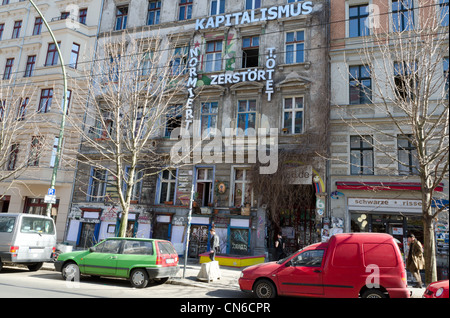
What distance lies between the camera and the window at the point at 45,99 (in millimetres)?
23173

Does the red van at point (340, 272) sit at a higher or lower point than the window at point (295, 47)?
lower

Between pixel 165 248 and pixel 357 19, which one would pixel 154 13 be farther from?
pixel 165 248

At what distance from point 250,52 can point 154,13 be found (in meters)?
8.24

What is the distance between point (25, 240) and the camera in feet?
40.0

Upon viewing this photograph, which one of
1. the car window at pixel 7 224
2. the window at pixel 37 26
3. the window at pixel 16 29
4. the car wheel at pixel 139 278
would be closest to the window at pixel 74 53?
the window at pixel 37 26

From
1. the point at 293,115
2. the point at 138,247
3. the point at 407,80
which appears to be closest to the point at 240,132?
the point at 293,115

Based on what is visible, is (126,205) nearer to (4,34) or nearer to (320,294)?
(320,294)

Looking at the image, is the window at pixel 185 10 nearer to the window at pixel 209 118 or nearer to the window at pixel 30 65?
the window at pixel 209 118

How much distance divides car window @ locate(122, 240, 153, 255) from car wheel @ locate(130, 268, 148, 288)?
1.93ft

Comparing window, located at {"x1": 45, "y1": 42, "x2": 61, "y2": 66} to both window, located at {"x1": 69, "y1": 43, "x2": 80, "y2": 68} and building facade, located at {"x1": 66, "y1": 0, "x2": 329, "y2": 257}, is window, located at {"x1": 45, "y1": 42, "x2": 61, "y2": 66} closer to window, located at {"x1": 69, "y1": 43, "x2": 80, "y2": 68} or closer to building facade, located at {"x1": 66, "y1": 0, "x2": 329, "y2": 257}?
window, located at {"x1": 69, "y1": 43, "x2": 80, "y2": 68}

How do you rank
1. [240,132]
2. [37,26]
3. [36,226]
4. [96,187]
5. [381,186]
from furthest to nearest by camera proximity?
[37,26] → [96,187] → [240,132] → [381,186] → [36,226]

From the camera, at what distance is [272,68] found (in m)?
19.1

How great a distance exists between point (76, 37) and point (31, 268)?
17305 millimetres

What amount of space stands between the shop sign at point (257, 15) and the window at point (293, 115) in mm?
5307
